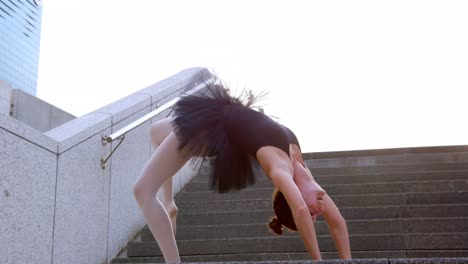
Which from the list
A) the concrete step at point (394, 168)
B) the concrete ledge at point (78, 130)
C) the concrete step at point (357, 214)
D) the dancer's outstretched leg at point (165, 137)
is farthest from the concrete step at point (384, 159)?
the dancer's outstretched leg at point (165, 137)

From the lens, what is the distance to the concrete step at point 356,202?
6.00 metres

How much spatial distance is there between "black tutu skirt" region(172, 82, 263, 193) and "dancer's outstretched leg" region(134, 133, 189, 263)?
3.9 inches

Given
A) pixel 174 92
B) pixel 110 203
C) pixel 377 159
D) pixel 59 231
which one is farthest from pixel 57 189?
pixel 377 159

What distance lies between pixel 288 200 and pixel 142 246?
9.56 feet

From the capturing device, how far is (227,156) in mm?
3533

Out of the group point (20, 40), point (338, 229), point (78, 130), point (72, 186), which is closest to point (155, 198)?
point (338, 229)

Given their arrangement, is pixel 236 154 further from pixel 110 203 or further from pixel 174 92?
pixel 174 92

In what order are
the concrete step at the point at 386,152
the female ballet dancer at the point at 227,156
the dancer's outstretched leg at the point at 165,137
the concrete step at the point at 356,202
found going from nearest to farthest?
1. the female ballet dancer at the point at 227,156
2. the dancer's outstretched leg at the point at 165,137
3. the concrete step at the point at 356,202
4. the concrete step at the point at 386,152

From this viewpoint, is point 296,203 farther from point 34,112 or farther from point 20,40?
point 20,40

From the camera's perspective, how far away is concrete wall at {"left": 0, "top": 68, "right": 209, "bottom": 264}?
4184mm

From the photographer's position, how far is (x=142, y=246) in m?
5.73

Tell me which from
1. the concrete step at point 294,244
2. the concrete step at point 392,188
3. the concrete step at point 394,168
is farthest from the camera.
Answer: the concrete step at point 394,168

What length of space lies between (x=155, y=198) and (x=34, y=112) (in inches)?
177

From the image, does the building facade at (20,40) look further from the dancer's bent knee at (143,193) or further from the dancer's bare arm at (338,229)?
the dancer's bare arm at (338,229)
